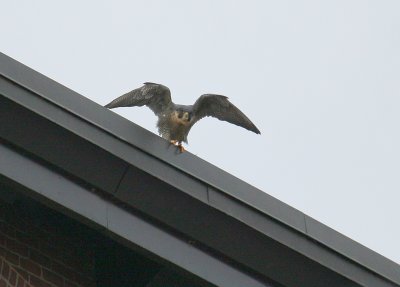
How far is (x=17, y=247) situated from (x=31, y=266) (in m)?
0.11

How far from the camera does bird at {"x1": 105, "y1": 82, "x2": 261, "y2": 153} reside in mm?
7977

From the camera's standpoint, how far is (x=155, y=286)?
477 centimetres

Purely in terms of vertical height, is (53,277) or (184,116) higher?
(184,116)

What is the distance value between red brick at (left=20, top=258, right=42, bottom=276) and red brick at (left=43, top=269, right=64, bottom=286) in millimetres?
34

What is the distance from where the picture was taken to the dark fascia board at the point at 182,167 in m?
4.25

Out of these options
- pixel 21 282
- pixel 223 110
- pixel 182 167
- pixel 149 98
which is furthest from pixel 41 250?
pixel 223 110

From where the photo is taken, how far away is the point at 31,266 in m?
4.37

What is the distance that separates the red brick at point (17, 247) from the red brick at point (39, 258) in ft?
0.11

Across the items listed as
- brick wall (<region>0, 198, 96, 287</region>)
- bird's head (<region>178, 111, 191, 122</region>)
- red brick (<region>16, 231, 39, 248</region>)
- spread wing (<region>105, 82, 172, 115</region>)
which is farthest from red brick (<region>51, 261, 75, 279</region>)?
bird's head (<region>178, 111, 191, 122</region>)

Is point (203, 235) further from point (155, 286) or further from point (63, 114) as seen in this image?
point (63, 114)

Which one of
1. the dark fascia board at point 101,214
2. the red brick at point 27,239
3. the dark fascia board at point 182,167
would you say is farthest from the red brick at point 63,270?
the dark fascia board at point 182,167

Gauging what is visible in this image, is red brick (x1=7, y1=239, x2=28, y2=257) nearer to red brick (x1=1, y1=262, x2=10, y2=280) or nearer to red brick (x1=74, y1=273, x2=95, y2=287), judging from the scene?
red brick (x1=1, y1=262, x2=10, y2=280)

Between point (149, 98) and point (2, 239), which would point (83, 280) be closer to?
point (2, 239)

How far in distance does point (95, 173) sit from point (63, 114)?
1.00ft
